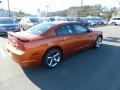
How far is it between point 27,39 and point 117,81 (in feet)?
9.29

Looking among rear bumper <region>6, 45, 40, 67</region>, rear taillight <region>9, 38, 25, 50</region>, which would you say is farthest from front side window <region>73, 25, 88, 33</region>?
rear taillight <region>9, 38, 25, 50</region>

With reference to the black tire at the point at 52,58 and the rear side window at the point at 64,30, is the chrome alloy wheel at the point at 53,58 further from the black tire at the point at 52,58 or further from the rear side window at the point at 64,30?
the rear side window at the point at 64,30

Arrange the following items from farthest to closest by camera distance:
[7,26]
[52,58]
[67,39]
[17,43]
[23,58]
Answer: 1. [7,26]
2. [67,39]
3. [52,58]
4. [17,43]
5. [23,58]

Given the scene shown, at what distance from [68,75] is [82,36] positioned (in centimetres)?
239

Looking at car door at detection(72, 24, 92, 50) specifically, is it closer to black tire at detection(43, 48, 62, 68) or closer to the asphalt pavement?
the asphalt pavement

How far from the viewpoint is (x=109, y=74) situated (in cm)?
515

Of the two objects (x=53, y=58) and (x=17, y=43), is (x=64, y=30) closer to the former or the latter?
(x=53, y=58)

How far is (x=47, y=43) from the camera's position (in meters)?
5.52

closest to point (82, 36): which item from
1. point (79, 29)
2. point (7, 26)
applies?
point (79, 29)

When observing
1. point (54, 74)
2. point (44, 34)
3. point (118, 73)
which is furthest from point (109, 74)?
point (44, 34)

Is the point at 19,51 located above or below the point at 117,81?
above

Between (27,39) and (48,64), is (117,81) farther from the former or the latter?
(27,39)

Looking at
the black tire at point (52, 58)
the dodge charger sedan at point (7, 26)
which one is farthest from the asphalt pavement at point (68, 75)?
the dodge charger sedan at point (7, 26)

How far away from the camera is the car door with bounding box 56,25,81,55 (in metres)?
6.05
